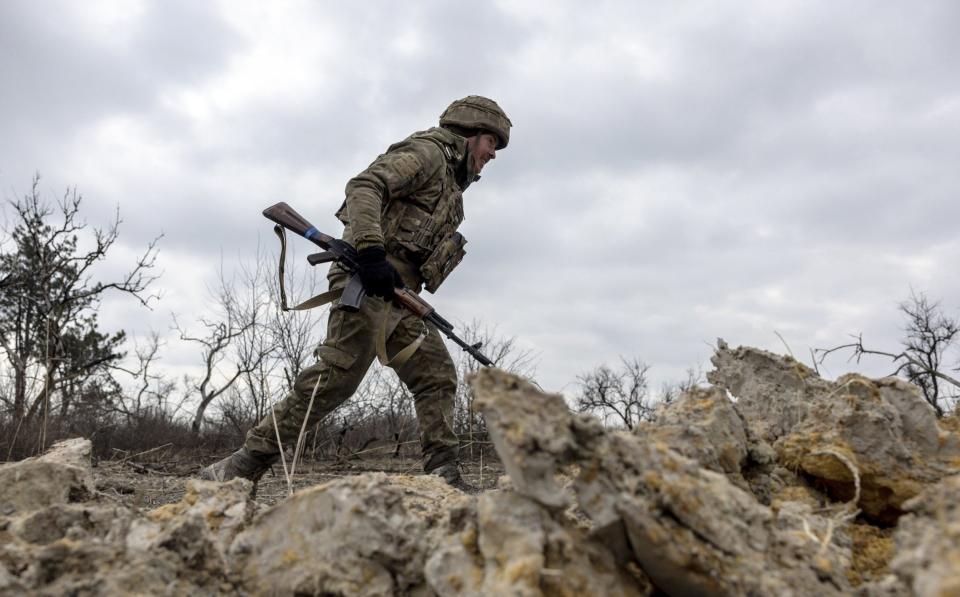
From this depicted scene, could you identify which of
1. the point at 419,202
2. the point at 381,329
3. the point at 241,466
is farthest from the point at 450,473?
the point at 419,202

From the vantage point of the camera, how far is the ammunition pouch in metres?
3.85

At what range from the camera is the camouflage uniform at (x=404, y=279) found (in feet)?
11.2

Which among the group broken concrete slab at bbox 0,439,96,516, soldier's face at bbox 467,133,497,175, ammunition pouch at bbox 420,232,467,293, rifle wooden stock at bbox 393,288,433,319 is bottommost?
broken concrete slab at bbox 0,439,96,516

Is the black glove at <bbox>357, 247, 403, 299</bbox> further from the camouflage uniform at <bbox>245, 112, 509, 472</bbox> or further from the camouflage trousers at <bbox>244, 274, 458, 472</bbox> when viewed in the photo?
the camouflage trousers at <bbox>244, 274, 458, 472</bbox>

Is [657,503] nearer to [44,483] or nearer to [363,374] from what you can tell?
[44,483]

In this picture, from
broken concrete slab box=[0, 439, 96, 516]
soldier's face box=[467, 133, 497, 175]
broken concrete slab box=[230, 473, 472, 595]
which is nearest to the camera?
broken concrete slab box=[230, 473, 472, 595]

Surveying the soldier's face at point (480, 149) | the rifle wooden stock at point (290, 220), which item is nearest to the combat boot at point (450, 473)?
the rifle wooden stock at point (290, 220)

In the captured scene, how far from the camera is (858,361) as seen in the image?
3.86 m

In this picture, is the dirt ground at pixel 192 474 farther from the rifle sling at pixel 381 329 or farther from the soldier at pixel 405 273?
the rifle sling at pixel 381 329

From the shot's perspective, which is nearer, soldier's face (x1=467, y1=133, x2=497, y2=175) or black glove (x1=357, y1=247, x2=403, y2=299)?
black glove (x1=357, y1=247, x2=403, y2=299)

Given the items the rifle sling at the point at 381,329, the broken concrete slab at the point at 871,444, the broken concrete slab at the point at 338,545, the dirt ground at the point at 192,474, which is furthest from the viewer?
the dirt ground at the point at 192,474

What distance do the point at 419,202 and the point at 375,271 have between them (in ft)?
2.23

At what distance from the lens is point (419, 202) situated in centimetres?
384

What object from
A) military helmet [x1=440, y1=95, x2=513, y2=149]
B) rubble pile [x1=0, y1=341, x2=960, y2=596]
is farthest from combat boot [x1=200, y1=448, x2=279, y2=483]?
military helmet [x1=440, y1=95, x2=513, y2=149]
